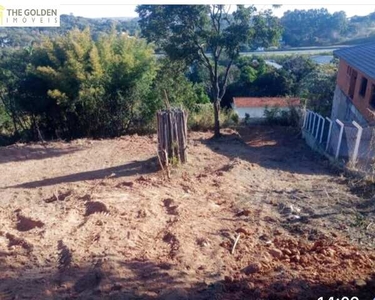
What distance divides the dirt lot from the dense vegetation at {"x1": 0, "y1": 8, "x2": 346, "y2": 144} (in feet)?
9.44

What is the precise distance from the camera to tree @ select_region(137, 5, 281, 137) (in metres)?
10.2

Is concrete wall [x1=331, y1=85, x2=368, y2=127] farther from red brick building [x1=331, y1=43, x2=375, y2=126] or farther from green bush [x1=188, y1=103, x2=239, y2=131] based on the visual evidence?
green bush [x1=188, y1=103, x2=239, y2=131]

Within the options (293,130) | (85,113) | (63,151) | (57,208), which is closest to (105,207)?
(57,208)

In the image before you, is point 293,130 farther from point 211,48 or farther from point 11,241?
point 11,241

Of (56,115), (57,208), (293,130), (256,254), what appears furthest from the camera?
(293,130)

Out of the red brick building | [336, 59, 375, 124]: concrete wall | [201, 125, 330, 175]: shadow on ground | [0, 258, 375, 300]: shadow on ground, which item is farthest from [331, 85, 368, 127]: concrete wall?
[0, 258, 375, 300]: shadow on ground

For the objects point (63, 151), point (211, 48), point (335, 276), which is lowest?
point (63, 151)

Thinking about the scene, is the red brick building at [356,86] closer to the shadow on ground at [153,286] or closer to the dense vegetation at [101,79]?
the dense vegetation at [101,79]

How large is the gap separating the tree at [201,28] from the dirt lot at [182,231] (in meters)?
3.53

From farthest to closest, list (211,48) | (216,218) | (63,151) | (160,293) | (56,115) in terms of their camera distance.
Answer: (56,115) → (211,48) → (63,151) → (216,218) → (160,293)

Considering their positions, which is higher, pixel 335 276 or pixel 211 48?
pixel 211 48

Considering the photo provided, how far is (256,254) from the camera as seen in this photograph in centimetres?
416

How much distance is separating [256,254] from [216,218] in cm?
117

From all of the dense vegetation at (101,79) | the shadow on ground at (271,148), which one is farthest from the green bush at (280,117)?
the dense vegetation at (101,79)
